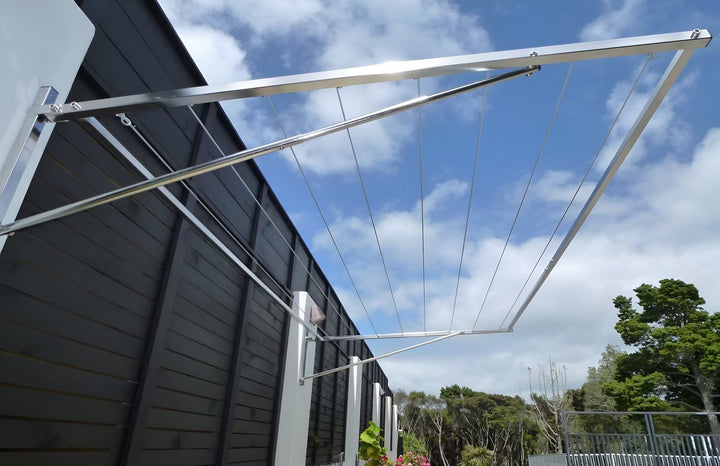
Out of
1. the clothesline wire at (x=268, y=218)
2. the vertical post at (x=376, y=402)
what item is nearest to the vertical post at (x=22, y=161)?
the clothesline wire at (x=268, y=218)

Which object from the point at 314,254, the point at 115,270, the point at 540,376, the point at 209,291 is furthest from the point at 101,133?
the point at 540,376

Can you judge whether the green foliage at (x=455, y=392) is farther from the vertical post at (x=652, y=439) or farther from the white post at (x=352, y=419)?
the white post at (x=352, y=419)

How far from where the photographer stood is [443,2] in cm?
375

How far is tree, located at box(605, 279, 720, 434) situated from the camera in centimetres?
1678

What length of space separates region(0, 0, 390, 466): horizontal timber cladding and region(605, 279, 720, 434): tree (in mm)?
18509

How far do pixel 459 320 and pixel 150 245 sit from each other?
560 cm

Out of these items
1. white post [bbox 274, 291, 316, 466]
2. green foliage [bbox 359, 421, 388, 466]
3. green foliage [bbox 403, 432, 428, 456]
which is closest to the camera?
white post [bbox 274, 291, 316, 466]

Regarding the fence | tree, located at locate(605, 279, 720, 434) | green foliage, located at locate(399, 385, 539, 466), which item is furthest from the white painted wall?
green foliage, located at locate(399, 385, 539, 466)

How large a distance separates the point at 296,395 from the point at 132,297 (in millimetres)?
3162

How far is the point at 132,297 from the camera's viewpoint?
8.04ft

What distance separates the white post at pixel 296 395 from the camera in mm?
4828

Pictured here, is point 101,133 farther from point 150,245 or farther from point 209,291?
point 209,291

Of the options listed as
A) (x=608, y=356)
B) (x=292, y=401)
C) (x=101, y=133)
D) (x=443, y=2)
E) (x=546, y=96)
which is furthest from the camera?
(x=608, y=356)

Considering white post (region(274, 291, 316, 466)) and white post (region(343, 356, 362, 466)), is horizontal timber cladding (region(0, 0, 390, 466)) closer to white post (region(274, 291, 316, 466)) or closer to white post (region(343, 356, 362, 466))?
white post (region(274, 291, 316, 466))
